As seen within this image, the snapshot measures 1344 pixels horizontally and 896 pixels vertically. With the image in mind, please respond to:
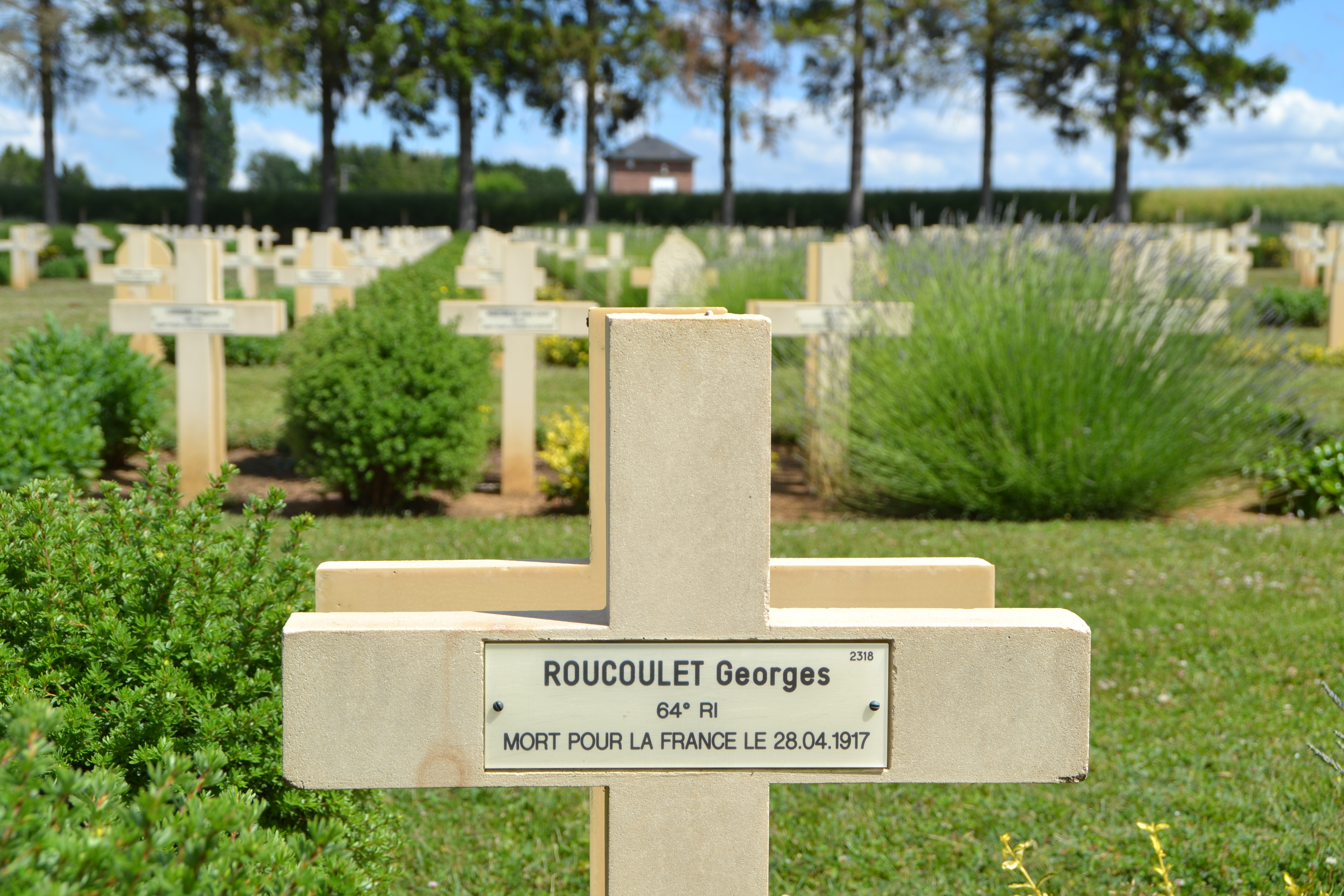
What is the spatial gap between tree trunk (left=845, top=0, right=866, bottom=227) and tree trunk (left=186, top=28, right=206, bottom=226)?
19415 mm

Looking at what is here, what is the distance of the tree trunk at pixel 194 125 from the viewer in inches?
1529

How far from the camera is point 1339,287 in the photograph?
51.3ft

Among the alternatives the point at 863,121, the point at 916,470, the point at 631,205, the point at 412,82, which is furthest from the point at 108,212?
the point at 916,470

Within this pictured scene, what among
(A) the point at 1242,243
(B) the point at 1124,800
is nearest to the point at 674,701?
(B) the point at 1124,800

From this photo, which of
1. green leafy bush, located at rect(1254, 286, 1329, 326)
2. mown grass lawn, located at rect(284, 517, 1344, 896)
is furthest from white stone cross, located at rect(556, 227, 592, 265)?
mown grass lawn, located at rect(284, 517, 1344, 896)

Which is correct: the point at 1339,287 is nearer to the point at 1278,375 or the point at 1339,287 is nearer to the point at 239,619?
the point at 1278,375

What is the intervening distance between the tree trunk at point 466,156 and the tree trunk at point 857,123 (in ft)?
38.8

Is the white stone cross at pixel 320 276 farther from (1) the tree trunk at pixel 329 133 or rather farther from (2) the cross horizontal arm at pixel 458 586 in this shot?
(1) the tree trunk at pixel 329 133

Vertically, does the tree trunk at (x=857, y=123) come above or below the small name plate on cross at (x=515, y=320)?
above

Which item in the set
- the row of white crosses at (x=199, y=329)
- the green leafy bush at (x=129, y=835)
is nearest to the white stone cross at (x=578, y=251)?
the row of white crosses at (x=199, y=329)

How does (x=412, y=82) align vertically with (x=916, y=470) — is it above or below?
above

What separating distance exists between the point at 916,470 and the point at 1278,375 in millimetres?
2134

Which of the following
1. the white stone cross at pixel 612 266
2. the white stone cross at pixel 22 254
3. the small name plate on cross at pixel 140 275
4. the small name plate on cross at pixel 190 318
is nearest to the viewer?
the small name plate on cross at pixel 190 318

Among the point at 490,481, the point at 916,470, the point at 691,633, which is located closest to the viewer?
the point at 691,633
